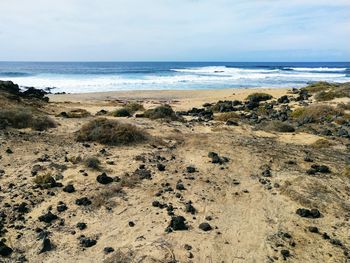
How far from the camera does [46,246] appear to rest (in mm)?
7414

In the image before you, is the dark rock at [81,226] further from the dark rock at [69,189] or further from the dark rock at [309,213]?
the dark rock at [309,213]

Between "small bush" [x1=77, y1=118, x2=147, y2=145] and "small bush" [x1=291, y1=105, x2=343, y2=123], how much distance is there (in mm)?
8542

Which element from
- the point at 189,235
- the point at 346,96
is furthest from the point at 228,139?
the point at 346,96

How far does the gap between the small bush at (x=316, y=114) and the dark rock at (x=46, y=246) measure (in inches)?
551

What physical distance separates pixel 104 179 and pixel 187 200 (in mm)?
2137

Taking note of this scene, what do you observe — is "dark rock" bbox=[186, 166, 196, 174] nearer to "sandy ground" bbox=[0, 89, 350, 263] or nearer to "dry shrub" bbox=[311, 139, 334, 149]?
"sandy ground" bbox=[0, 89, 350, 263]

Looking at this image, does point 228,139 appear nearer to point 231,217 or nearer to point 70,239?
point 231,217

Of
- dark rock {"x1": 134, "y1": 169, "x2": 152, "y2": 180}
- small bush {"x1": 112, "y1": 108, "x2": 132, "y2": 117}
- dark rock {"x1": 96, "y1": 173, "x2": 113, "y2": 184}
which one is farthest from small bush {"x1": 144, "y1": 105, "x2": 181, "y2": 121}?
dark rock {"x1": 96, "y1": 173, "x2": 113, "y2": 184}

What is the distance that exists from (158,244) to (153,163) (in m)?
4.36

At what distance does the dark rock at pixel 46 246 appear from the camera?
7310mm

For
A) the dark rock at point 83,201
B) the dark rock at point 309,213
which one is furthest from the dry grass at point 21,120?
the dark rock at point 309,213

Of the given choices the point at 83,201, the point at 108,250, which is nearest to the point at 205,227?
the point at 108,250

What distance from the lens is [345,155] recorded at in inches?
521

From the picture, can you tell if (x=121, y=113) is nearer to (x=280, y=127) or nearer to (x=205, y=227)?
(x=280, y=127)
